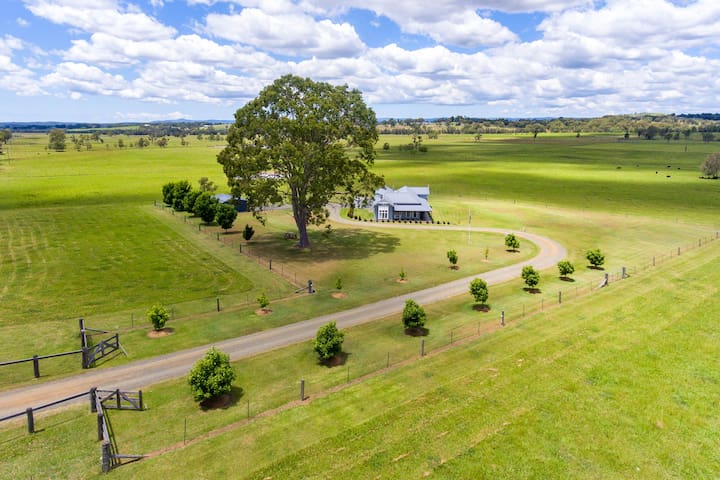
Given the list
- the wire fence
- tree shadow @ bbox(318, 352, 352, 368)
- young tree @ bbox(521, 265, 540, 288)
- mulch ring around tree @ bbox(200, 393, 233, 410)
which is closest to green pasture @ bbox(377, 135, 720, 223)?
young tree @ bbox(521, 265, 540, 288)

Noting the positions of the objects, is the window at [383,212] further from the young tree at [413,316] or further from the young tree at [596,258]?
the young tree at [413,316]

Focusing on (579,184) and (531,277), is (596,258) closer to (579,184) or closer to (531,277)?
(531,277)

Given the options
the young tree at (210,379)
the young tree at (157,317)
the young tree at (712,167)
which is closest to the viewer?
the young tree at (210,379)

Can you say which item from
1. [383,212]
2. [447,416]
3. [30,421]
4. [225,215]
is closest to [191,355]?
[30,421]

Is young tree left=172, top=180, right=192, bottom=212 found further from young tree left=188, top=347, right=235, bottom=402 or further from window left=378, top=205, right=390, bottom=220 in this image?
young tree left=188, top=347, right=235, bottom=402

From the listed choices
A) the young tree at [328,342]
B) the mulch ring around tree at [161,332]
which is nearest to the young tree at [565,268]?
the young tree at [328,342]

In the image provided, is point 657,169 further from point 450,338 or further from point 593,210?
point 450,338
